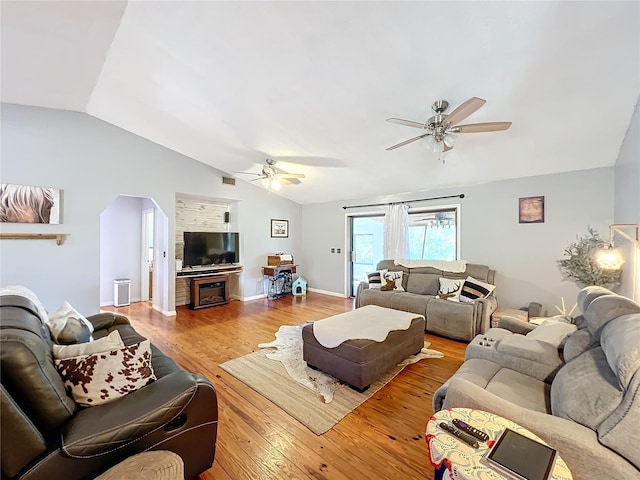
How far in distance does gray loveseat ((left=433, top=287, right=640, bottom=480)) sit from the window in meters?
3.16

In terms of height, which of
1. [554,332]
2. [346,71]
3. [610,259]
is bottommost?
[554,332]

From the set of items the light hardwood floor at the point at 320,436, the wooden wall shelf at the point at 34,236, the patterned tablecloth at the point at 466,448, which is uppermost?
the wooden wall shelf at the point at 34,236

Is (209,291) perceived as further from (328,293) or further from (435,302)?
(435,302)

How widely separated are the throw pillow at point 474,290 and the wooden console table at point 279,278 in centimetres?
378

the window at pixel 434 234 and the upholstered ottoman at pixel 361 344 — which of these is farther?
the window at pixel 434 234

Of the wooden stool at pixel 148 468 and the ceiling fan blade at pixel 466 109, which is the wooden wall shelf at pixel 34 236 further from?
the ceiling fan blade at pixel 466 109

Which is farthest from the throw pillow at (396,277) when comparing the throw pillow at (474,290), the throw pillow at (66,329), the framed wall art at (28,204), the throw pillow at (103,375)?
the framed wall art at (28,204)

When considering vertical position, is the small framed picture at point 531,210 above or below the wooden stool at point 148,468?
above

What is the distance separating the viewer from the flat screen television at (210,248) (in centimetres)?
552

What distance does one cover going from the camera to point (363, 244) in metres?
6.52

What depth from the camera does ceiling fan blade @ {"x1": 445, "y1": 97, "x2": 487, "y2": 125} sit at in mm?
2062

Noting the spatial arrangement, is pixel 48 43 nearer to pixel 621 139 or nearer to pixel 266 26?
pixel 266 26

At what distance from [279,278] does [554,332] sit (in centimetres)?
528

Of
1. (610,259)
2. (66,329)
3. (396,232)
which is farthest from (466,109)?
(396,232)
